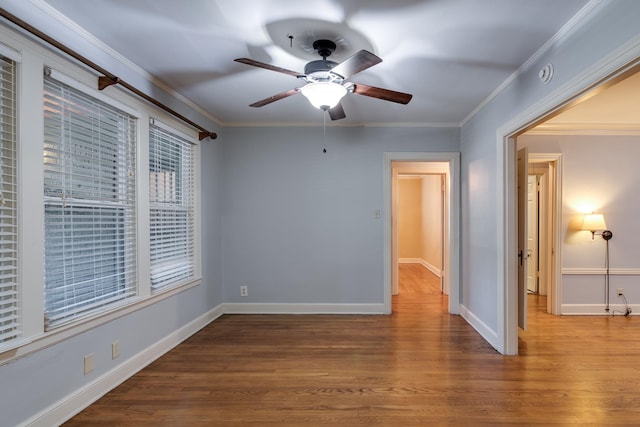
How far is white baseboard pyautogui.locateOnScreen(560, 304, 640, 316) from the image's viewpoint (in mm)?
3818

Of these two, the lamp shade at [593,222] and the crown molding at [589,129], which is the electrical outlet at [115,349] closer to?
the crown molding at [589,129]

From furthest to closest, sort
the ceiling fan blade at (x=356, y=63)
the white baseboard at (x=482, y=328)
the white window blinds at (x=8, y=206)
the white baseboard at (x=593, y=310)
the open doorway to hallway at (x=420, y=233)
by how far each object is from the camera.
→ the open doorway to hallway at (x=420, y=233) < the white baseboard at (x=593, y=310) < the white baseboard at (x=482, y=328) < the ceiling fan blade at (x=356, y=63) < the white window blinds at (x=8, y=206)

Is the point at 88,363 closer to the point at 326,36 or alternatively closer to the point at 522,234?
the point at 326,36

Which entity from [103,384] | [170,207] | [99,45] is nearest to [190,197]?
[170,207]

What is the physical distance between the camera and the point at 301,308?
395 cm

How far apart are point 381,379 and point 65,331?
2167 millimetres

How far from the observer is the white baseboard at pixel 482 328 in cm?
288

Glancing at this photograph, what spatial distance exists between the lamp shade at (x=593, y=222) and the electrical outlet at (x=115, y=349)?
5.12 metres

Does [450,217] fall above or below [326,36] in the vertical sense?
below

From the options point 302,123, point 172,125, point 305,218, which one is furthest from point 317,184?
point 172,125

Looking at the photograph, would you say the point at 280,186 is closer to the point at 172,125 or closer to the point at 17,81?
the point at 172,125

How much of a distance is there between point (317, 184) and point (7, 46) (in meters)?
2.91

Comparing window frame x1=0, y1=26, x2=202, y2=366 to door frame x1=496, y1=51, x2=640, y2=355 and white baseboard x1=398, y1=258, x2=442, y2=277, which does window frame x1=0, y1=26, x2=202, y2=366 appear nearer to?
door frame x1=496, y1=51, x2=640, y2=355

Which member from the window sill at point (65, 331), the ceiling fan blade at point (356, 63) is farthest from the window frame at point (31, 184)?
the ceiling fan blade at point (356, 63)
